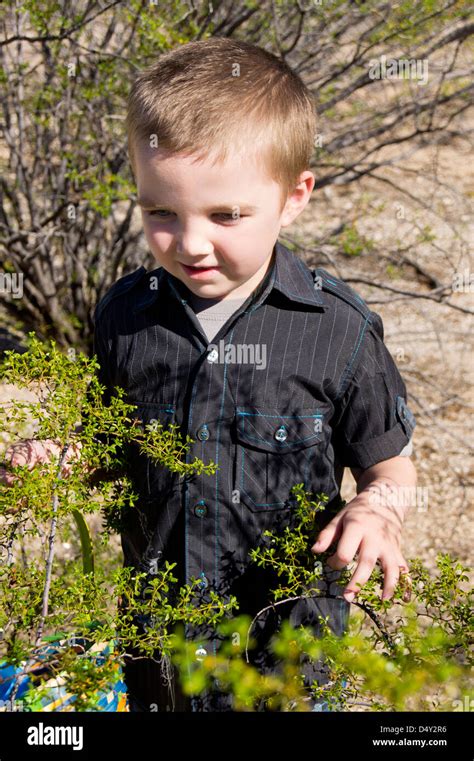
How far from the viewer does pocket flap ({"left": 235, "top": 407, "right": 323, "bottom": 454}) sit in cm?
186

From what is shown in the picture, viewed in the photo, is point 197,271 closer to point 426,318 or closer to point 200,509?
point 200,509

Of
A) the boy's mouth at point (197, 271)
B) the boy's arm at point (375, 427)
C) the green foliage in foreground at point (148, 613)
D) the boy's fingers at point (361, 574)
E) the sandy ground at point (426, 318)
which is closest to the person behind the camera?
the green foliage in foreground at point (148, 613)

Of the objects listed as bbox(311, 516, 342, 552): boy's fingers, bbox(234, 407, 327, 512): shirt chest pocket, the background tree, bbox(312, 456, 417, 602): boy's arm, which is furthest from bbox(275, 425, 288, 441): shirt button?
the background tree

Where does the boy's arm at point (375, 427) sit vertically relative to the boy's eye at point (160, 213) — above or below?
below

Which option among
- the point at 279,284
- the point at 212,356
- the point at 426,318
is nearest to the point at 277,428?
the point at 212,356

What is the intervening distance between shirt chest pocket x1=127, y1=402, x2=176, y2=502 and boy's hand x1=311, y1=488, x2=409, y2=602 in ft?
1.64

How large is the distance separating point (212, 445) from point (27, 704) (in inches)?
27.9

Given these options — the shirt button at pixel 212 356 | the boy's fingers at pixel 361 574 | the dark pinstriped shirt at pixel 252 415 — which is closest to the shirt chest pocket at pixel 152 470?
the dark pinstriped shirt at pixel 252 415

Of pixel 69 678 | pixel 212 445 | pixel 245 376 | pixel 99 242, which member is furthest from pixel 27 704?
pixel 99 242

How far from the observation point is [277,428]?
1874 millimetres

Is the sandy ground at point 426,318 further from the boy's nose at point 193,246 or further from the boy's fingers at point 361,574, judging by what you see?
the boy's fingers at point 361,574

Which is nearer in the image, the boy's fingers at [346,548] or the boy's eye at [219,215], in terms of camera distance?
the boy's fingers at [346,548]

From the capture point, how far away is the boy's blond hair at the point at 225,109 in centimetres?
157

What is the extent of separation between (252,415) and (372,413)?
0.30 meters
